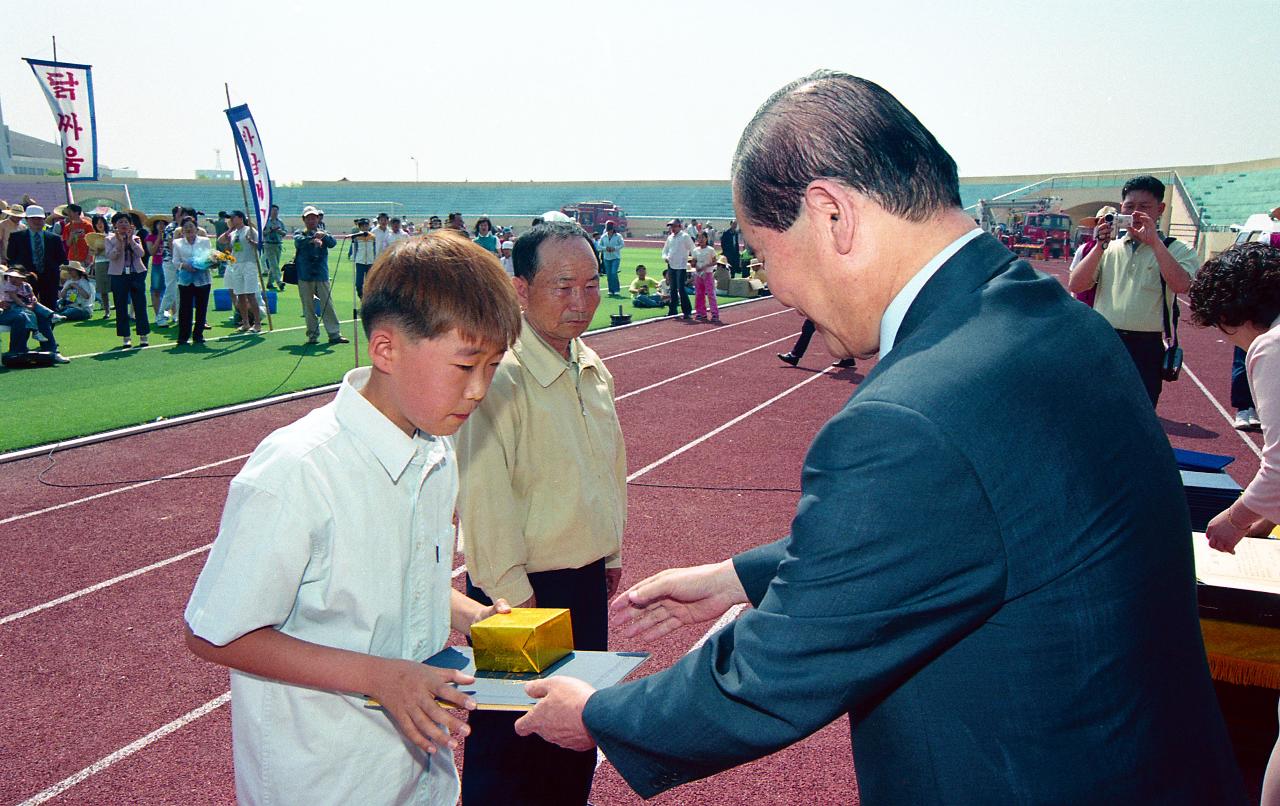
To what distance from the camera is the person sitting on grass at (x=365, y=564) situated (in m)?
1.72

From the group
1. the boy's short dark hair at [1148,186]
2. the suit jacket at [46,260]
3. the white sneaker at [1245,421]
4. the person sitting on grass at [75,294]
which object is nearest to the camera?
the boy's short dark hair at [1148,186]

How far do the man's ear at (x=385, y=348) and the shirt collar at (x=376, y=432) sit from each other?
0.06 meters

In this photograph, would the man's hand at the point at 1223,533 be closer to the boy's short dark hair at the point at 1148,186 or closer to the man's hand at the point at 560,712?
the man's hand at the point at 560,712

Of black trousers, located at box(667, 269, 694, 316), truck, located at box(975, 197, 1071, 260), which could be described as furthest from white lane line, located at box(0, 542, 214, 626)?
truck, located at box(975, 197, 1071, 260)

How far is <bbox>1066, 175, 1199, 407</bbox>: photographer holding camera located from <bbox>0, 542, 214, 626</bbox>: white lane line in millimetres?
6917

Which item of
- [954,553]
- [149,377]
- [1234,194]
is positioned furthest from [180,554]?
[1234,194]

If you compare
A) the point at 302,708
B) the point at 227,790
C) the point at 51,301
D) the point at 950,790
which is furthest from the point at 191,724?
the point at 51,301

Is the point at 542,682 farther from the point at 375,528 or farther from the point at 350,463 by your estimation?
the point at 350,463

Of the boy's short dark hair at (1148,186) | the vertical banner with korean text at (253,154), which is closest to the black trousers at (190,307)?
the vertical banner with korean text at (253,154)

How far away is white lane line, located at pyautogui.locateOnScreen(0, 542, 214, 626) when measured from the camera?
536cm

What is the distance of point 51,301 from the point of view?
55.6ft

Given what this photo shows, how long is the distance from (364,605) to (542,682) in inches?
15.6

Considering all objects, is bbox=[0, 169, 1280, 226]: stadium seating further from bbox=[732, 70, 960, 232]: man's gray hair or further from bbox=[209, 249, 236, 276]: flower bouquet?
bbox=[732, 70, 960, 232]: man's gray hair

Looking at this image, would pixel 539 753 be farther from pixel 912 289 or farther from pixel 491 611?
pixel 912 289
